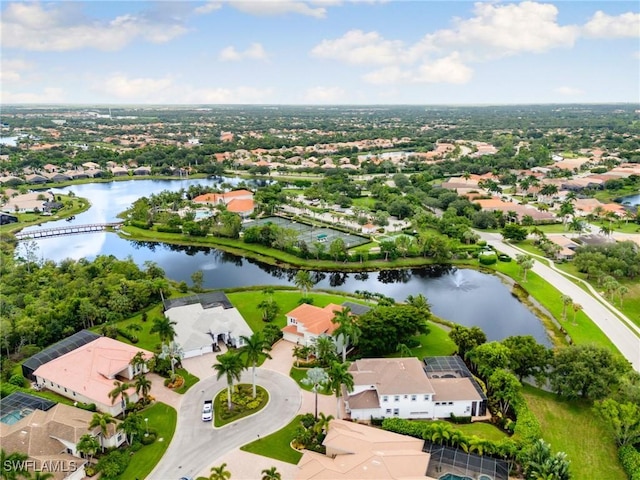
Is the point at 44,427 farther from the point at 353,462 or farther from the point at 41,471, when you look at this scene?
the point at 353,462

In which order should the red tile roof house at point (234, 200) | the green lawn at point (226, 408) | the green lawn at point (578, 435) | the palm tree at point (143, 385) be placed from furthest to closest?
the red tile roof house at point (234, 200) < the palm tree at point (143, 385) < the green lawn at point (226, 408) < the green lawn at point (578, 435)

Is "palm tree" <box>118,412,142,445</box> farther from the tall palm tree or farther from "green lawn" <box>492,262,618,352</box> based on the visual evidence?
"green lawn" <box>492,262,618,352</box>

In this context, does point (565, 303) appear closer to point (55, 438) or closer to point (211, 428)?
point (211, 428)

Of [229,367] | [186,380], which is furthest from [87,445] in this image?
[186,380]

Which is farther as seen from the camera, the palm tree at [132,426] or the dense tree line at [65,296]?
the dense tree line at [65,296]

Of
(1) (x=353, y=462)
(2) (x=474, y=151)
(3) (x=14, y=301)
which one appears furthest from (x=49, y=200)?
(2) (x=474, y=151)

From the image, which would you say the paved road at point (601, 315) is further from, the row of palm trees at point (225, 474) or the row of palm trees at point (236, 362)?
the row of palm trees at point (225, 474)

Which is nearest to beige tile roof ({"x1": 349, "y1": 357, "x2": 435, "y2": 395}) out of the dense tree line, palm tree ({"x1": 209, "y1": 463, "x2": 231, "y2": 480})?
palm tree ({"x1": 209, "y1": 463, "x2": 231, "y2": 480})

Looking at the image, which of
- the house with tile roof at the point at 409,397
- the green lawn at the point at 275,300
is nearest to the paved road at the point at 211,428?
the house with tile roof at the point at 409,397
